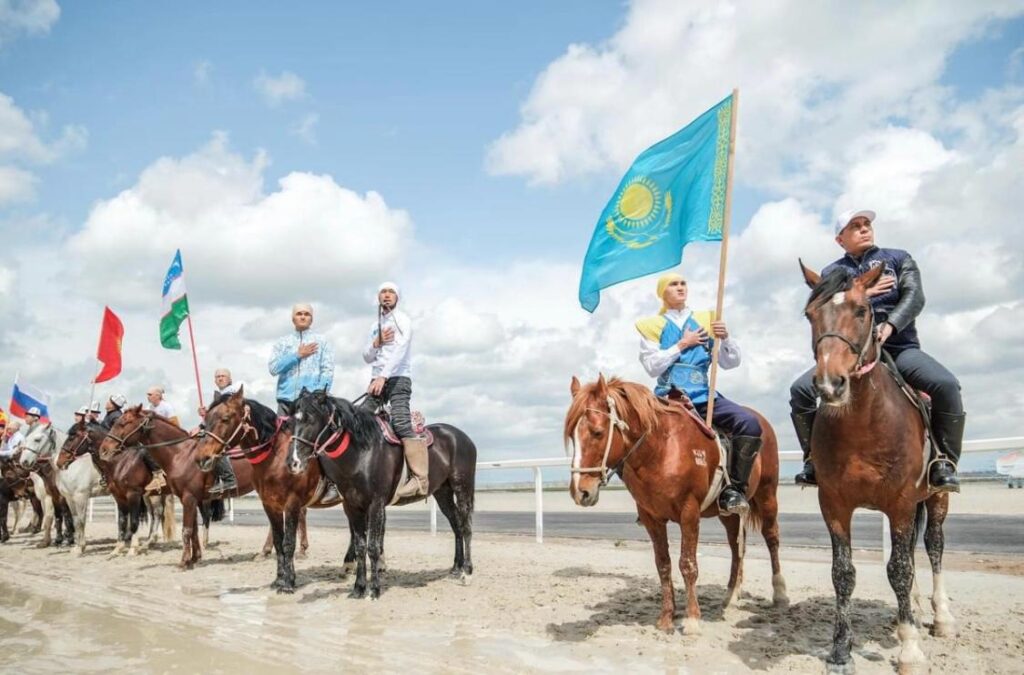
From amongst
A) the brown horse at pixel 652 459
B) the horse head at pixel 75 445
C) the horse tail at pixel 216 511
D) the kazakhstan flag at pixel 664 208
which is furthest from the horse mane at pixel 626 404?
the horse head at pixel 75 445

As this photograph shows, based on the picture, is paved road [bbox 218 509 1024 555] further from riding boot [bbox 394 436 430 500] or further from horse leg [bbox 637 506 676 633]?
horse leg [bbox 637 506 676 633]

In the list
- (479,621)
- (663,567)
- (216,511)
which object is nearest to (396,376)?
(479,621)

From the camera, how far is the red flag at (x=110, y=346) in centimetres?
1695

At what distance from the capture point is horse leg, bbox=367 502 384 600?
26.3ft

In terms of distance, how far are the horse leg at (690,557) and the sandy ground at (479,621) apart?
18 centimetres

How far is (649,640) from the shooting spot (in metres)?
5.79

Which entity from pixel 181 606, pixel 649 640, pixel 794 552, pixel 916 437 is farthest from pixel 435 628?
pixel 794 552

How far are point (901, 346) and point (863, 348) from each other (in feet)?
3.88

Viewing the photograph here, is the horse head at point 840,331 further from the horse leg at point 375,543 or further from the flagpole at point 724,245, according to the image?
the horse leg at point 375,543

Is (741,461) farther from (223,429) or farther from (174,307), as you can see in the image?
(174,307)

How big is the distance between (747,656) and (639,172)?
4.79m

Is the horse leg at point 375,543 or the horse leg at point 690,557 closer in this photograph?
the horse leg at point 690,557

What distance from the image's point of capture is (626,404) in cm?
600

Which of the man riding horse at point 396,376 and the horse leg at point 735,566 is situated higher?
the man riding horse at point 396,376
